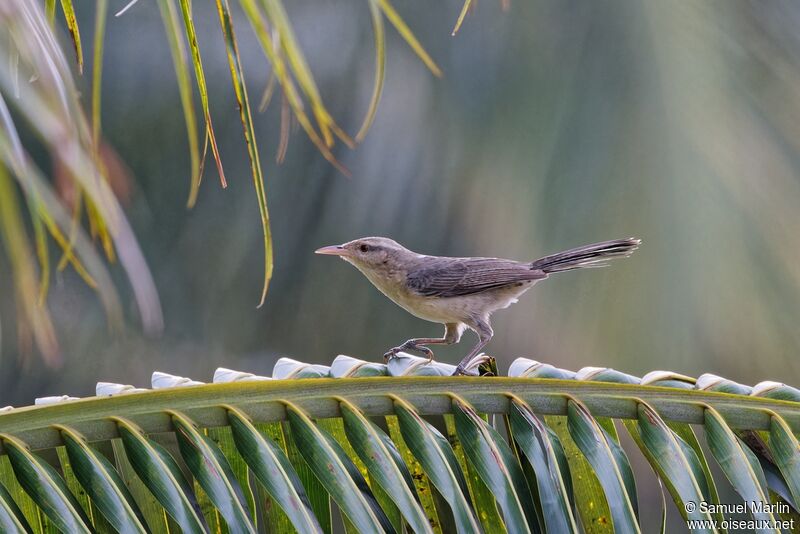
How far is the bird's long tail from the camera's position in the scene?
12.0 ft

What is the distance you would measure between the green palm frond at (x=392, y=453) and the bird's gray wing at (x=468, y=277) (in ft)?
5.17

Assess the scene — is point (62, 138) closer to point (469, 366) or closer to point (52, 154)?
point (52, 154)

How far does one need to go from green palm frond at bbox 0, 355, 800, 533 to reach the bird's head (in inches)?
73.2

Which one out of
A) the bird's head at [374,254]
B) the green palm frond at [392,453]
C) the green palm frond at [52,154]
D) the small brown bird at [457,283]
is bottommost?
the green palm frond at [392,453]

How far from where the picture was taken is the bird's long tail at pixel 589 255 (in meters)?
3.65

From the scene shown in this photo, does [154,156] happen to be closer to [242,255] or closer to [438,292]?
[242,255]

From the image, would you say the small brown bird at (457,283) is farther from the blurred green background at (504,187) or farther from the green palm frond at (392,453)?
the blurred green background at (504,187)

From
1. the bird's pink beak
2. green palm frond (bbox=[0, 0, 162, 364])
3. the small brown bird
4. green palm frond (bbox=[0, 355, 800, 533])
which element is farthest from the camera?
the bird's pink beak

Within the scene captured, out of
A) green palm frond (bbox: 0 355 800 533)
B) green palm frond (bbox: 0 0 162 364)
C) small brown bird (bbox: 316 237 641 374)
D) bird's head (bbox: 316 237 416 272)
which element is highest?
green palm frond (bbox: 0 0 162 364)

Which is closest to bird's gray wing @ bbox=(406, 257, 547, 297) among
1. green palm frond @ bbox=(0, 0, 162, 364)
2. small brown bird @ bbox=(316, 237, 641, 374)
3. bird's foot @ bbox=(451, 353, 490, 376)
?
small brown bird @ bbox=(316, 237, 641, 374)

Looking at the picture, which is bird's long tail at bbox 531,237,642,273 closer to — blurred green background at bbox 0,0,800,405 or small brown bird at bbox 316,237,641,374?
small brown bird at bbox 316,237,641,374

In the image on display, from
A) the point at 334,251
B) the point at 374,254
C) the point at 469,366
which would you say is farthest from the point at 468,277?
the point at 469,366

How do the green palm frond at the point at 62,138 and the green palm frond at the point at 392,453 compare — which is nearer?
the green palm frond at the point at 62,138

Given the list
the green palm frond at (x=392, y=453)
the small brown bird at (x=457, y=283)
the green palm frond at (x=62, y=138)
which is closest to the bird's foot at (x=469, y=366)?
the green palm frond at (x=392, y=453)
